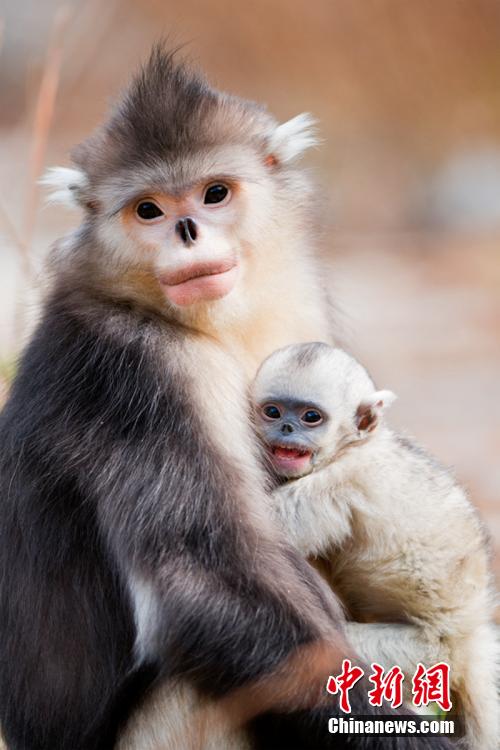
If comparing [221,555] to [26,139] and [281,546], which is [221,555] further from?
[26,139]

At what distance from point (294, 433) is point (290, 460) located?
9cm

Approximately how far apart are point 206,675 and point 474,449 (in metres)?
6.03

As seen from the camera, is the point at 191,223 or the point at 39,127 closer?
the point at 191,223

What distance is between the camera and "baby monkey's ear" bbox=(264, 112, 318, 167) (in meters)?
4.75

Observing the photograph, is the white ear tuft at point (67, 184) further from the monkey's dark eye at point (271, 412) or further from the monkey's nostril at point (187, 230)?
the monkey's dark eye at point (271, 412)

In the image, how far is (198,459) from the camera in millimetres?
3951

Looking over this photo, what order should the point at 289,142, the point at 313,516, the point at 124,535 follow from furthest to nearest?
the point at 289,142
the point at 313,516
the point at 124,535

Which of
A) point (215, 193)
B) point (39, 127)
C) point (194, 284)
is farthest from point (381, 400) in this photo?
point (39, 127)

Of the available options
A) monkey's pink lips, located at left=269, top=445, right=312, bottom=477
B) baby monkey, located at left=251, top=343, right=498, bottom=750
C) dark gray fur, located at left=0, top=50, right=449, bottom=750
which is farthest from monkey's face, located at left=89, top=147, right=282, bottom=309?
monkey's pink lips, located at left=269, top=445, right=312, bottom=477

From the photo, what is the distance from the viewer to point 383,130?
47.5 feet

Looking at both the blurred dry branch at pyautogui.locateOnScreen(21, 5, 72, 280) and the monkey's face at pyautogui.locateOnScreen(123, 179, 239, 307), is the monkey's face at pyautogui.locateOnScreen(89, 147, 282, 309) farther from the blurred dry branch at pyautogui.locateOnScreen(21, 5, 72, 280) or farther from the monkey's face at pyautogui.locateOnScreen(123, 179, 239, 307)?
the blurred dry branch at pyautogui.locateOnScreen(21, 5, 72, 280)

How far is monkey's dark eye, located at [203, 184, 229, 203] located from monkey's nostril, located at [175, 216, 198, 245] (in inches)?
8.1

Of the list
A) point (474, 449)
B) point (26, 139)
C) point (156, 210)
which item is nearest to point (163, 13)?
point (26, 139)

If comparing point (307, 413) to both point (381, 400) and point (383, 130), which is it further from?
point (383, 130)
